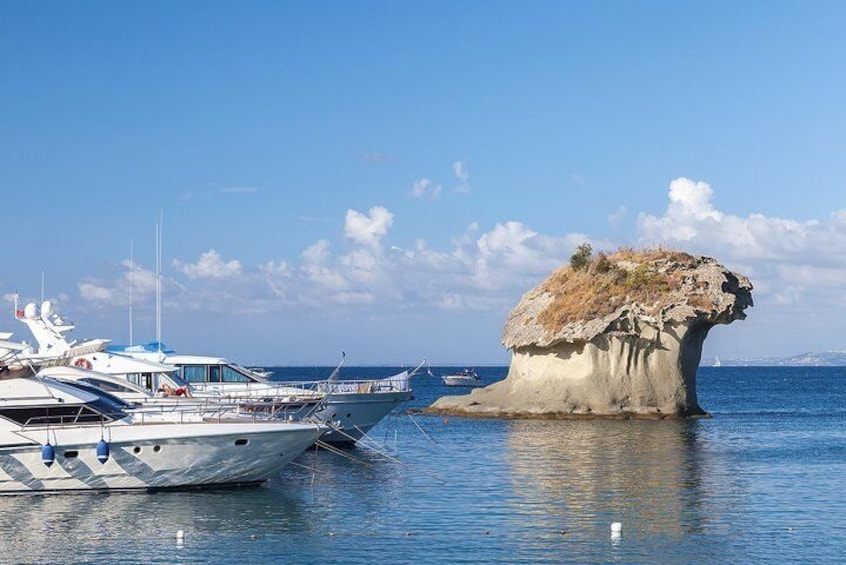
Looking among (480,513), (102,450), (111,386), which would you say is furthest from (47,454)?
(480,513)

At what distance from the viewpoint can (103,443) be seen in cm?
2930

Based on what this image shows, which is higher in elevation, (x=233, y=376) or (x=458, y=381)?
(x=233, y=376)

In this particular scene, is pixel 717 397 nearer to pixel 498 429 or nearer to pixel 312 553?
pixel 498 429

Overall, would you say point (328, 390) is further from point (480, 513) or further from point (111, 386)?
point (480, 513)

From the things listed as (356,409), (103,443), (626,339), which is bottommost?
(103,443)

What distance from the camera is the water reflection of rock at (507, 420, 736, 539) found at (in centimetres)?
2762

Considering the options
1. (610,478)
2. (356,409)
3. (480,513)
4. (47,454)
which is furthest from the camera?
(356,409)

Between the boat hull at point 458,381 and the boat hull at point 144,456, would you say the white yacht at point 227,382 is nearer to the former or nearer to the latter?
the boat hull at point 144,456

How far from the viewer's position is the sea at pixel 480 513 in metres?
23.7

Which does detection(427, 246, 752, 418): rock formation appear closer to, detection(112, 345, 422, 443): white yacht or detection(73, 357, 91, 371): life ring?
detection(112, 345, 422, 443): white yacht

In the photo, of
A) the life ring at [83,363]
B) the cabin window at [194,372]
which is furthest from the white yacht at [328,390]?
the life ring at [83,363]

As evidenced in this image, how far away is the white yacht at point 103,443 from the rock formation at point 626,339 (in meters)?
33.8

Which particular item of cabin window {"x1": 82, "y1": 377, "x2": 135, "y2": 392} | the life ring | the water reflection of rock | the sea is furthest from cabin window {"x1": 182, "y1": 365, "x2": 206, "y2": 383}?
the water reflection of rock

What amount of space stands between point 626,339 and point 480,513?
3543 cm
